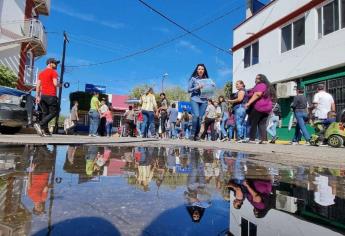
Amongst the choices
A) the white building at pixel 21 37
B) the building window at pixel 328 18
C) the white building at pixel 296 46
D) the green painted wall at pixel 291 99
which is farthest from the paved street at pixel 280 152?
the white building at pixel 21 37

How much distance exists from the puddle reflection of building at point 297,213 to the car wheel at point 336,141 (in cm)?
709

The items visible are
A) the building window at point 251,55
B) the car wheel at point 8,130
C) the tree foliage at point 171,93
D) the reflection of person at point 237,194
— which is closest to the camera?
the reflection of person at point 237,194

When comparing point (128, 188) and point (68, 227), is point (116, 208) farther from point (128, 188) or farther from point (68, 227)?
point (128, 188)

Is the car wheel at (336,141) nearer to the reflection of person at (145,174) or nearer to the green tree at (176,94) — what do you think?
the reflection of person at (145,174)

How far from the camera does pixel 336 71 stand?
12953 millimetres

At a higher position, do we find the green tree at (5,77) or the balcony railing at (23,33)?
the balcony railing at (23,33)

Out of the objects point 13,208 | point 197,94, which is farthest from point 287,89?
point 13,208

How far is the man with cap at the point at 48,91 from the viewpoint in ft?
25.9

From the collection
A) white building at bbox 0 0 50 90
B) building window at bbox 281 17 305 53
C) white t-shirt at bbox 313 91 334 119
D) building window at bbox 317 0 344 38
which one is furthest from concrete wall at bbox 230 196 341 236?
white building at bbox 0 0 50 90

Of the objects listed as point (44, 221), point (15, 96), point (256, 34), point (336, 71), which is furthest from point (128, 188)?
point (256, 34)

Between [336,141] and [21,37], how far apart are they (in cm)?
2166

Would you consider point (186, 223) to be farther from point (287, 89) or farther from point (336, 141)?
point (287, 89)

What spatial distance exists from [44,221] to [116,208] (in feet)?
1.18

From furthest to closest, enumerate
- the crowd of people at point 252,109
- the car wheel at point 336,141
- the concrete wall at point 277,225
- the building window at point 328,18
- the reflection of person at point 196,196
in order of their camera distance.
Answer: the building window at point 328,18 → the car wheel at point 336,141 → the crowd of people at point 252,109 → the reflection of person at point 196,196 → the concrete wall at point 277,225
